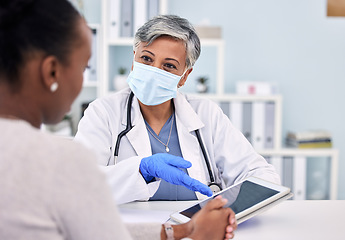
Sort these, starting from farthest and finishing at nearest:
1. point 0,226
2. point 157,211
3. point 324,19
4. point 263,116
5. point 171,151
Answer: point 324,19
point 263,116
point 171,151
point 157,211
point 0,226

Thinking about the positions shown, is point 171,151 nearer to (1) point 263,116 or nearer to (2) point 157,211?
(2) point 157,211

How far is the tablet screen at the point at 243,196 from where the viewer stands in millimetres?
1077

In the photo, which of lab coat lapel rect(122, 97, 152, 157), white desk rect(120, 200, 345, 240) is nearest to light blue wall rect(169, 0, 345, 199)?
lab coat lapel rect(122, 97, 152, 157)

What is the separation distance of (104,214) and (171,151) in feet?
3.07

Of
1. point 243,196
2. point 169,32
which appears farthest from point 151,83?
point 243,196

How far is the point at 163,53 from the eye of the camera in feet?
4.93

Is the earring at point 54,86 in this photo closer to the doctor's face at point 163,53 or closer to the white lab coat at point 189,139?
the white lab coat at point 189,139

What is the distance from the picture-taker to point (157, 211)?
1.19 m

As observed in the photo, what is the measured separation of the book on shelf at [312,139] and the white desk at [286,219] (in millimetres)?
1733

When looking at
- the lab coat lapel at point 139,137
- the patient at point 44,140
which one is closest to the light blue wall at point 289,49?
the lab coat lapel at point 139,137

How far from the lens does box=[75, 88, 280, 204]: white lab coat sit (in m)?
1.46

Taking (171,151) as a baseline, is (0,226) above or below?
above

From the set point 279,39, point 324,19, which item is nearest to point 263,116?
point 279,39

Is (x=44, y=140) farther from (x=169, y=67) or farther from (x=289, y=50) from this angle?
(x=289, y=50)
